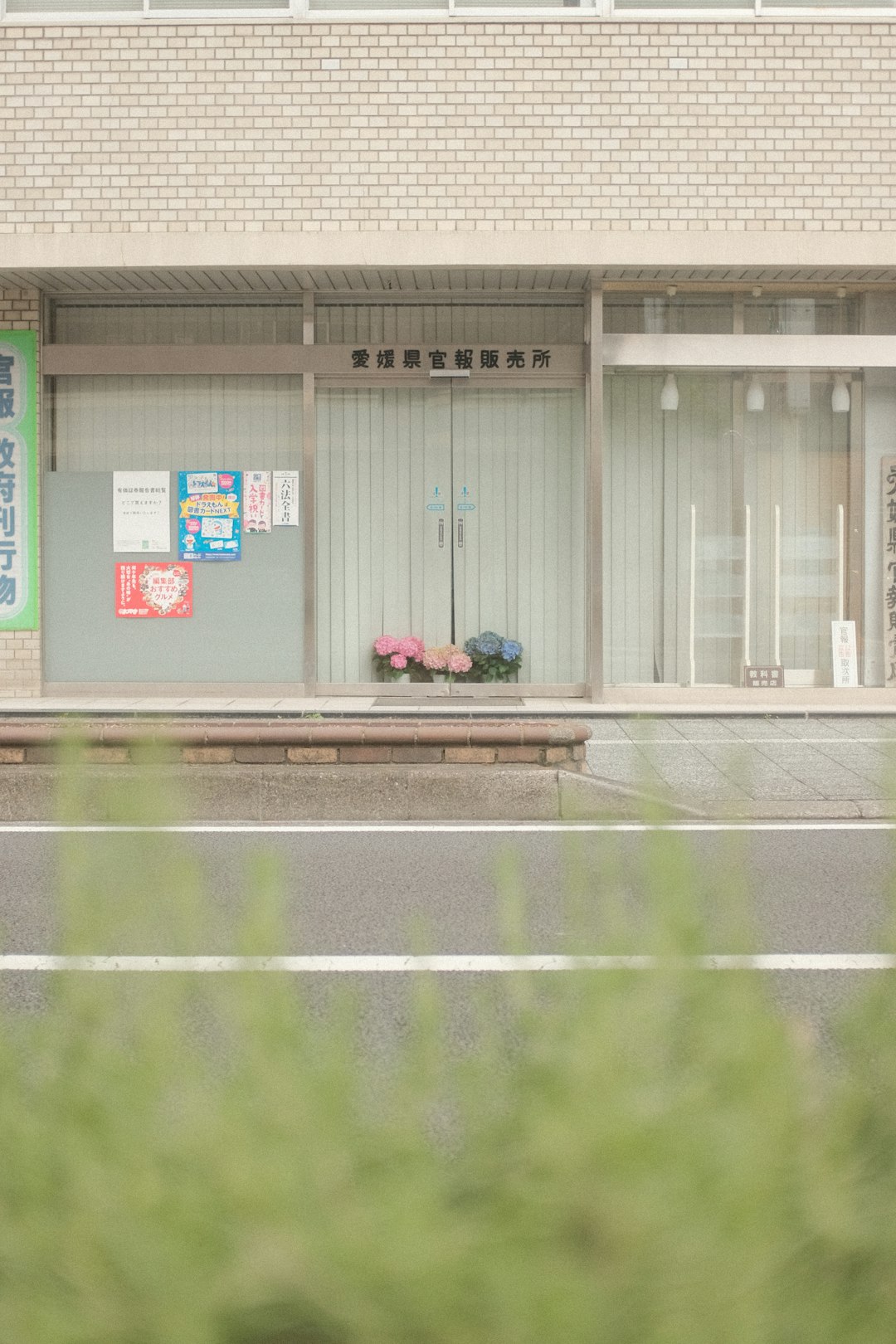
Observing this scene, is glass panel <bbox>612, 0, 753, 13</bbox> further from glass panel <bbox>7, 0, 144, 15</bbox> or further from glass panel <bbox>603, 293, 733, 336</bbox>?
glass panel <bbox>7, 0, 144, 15</bbox>

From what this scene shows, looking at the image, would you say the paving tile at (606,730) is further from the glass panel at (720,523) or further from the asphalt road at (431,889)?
the asphalt road at (431,889)

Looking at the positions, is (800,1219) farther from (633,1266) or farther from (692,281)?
(692,281)

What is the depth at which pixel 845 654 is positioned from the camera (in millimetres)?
14711

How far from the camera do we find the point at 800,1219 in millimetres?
966

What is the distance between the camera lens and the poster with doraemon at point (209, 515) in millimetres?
14625

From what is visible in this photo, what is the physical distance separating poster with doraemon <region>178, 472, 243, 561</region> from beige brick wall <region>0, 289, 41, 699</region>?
1.36 metres

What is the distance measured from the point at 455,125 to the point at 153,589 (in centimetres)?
493

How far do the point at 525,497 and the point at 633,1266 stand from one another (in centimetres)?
1381

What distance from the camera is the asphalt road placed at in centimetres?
116

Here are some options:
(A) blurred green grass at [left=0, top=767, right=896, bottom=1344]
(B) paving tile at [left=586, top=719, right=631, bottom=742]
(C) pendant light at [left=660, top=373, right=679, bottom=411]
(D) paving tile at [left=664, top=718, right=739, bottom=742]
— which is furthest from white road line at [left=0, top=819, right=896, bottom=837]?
(C) pendant light at [left=660, top=373, right=679, bottom=411]

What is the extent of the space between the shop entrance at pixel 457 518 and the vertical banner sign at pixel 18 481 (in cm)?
258

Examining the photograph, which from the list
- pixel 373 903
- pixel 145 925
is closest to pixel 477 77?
pixel 373 903

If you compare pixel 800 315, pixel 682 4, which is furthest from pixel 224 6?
pixel 800 315

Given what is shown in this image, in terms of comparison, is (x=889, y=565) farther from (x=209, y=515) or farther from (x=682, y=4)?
(x=209, y=515)
